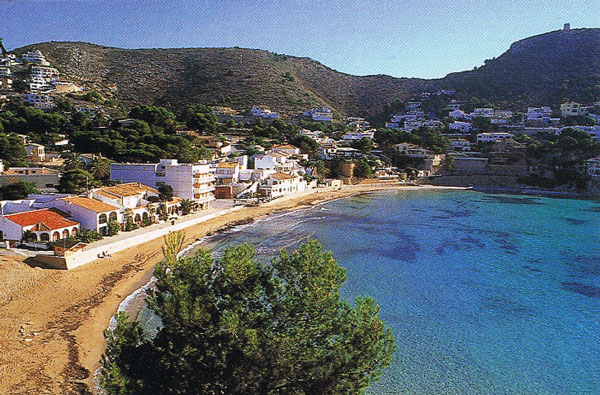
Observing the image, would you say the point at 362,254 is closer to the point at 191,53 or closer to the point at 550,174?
the point at 550,174

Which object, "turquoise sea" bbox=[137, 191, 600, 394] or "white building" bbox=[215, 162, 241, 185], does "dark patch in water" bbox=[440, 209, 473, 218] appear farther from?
"white building" bbox=[215, 162, 241, 185]

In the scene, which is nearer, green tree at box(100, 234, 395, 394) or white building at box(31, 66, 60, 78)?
green tree at box(100, 234, 395, 394)

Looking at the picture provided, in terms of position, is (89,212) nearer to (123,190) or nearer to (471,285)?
(123,190)

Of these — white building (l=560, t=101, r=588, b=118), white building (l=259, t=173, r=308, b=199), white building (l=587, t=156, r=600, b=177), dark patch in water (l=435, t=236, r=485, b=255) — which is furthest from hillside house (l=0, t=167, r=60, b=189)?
white building (l=560, t=101, r=588, b=118)

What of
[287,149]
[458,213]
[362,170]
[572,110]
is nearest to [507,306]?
[458,213]

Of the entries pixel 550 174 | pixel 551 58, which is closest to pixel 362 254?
pixel 550 174

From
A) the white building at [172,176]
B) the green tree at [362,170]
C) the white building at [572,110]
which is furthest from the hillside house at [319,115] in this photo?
the white building at [172,176]

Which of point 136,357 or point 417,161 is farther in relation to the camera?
point 417,161
